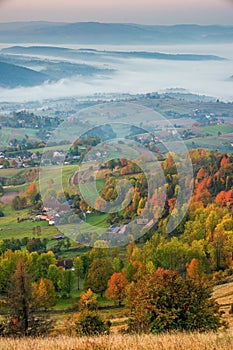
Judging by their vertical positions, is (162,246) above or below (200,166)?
below

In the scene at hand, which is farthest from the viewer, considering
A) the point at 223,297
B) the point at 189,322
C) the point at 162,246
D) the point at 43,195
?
the point at 43,195

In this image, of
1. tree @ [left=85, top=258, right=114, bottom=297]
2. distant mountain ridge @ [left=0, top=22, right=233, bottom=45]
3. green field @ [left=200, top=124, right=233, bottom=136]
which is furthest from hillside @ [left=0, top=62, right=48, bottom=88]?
tree @ [left=85, top=258, right=114, bottom=297]

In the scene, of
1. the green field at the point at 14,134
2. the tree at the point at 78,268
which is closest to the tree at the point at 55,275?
the tree at the point at 78,268

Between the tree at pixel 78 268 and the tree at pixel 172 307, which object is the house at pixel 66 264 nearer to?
the tree at pixel 78 268

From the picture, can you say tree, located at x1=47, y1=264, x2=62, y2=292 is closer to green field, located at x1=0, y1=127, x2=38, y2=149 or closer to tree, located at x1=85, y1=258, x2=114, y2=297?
tree, located at x1=85, y1=258, x2=114, y2=297

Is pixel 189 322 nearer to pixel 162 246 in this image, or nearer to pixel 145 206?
pixel 162 246

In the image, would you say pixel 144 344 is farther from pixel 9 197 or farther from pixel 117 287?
pixel 9 197

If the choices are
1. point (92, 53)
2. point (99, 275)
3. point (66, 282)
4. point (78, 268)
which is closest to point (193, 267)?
point (99, 275)

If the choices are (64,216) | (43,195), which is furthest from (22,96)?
(64,216)
